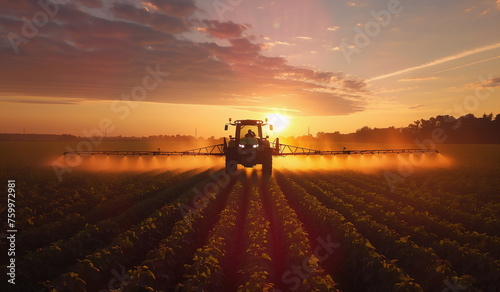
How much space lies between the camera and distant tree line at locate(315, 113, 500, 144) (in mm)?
81075

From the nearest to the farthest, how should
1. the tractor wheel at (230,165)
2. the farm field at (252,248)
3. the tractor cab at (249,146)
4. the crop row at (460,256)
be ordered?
the farm field at (252,248) < the crop row at (460,256) < the tractor cab at (249,146) < the tractor wheel at (230,165)

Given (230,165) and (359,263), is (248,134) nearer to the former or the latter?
(230,165)

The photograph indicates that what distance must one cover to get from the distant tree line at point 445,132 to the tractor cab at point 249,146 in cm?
7716

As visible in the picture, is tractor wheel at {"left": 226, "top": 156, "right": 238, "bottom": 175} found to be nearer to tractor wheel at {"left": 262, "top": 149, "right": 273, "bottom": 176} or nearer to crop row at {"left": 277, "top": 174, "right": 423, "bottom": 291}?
tractor wheel at {"left": 262, "top": 149, "right": 273, "bottom": 176}

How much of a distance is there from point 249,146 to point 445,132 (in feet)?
288

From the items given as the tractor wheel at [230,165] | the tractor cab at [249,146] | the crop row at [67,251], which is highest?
the tractor cab at [249,146]

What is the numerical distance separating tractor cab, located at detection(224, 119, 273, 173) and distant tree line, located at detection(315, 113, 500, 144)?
253 feet

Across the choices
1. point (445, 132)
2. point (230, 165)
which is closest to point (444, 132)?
point (445, 132)

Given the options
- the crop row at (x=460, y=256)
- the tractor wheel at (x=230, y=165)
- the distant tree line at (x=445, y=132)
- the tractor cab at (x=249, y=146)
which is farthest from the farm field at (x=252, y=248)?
the distant tree line at (x=445, y=132)

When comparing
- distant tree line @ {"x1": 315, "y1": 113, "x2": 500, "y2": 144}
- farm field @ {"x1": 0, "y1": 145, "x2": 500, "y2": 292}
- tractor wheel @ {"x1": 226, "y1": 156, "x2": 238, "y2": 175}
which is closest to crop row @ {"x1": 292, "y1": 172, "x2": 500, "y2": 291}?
farm field @ {"x1": 0, "y1": 145, "x2": 500, "y2": 292}

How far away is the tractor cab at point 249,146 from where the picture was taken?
22.5 metres

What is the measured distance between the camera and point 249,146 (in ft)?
73.5

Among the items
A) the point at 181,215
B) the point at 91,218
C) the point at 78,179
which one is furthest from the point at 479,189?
the point at 78,179

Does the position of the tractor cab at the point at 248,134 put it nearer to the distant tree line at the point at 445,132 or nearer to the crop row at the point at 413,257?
the crop row at the point at 413,257
